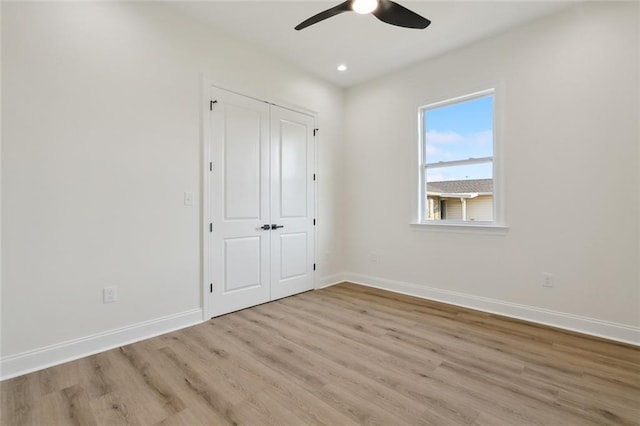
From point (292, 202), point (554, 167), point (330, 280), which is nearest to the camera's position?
point (554, 167)

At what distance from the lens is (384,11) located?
6.75ft

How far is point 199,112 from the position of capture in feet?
9.75

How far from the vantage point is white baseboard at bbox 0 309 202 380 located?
2.03 m

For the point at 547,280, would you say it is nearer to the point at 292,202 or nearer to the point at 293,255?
the point at 293,255

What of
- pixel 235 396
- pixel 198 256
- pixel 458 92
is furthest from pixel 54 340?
pixel 458 92

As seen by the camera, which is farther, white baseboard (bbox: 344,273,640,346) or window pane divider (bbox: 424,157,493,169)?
window pane divider (bbox: 424,157,493,169)

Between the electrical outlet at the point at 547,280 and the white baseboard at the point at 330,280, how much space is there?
249cm

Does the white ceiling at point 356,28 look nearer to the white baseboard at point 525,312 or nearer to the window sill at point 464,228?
the window sill at point 464,228

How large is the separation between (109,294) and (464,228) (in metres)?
3.55

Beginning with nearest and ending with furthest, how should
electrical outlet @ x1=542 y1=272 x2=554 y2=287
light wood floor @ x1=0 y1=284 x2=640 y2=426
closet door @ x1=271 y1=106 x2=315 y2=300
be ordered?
light wood floor @ x1=0 y1=284 x2=640 y2=426 < electrical outlet @ x1=542 y1=272 x2=554 y2=287 < closet door @ x1=271 y1=106 x2=315 y2=300

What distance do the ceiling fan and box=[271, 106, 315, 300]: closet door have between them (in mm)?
1706

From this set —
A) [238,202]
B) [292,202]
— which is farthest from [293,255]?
[238,202]

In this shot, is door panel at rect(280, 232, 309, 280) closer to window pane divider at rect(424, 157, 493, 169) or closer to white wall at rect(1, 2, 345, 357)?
white wall at rect(1, 2, 345, 357)

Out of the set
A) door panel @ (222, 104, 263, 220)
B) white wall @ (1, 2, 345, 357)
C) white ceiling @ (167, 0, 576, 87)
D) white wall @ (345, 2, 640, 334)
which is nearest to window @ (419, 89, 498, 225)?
white wall @ (345, 2, 640, 334)
